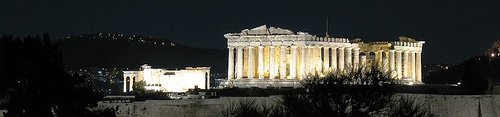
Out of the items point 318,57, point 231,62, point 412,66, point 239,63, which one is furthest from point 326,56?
point 412,66

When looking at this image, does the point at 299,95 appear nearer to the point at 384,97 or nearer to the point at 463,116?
the point at 384,97

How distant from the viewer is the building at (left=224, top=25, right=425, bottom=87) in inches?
3236

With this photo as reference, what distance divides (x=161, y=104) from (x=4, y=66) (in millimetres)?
11203

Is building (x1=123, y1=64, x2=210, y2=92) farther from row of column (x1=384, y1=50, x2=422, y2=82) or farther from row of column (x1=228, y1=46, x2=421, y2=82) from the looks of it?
row of column (x1=384, y1=50, x2=422, y2=82)

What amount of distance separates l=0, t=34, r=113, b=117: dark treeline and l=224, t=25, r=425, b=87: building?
4278 centimetres

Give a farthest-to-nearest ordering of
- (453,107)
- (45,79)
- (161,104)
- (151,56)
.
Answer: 1. (151,56)
2. (453,107)
3. (161,104)
4. (45,79)

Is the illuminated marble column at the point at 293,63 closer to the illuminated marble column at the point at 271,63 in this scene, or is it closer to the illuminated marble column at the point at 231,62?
the illuminated marble column at the point at 271,63

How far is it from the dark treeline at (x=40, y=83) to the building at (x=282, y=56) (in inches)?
1684

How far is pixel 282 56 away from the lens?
83.2 m

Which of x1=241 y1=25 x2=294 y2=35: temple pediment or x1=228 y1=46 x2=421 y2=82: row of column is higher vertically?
x1=241 y1=25 x2=294 y2=35: temple pediment

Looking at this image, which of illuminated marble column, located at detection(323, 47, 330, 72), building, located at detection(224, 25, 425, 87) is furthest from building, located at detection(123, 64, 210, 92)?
illuminated marble column, located at detection(323, 47, 330, 72)

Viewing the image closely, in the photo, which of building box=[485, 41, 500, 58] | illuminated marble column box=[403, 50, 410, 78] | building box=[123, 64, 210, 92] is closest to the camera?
building box=[123, 64, 210, 92]

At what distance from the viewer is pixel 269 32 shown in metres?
84.4

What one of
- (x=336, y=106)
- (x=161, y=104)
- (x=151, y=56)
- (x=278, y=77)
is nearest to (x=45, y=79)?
(x=161, y=104)
